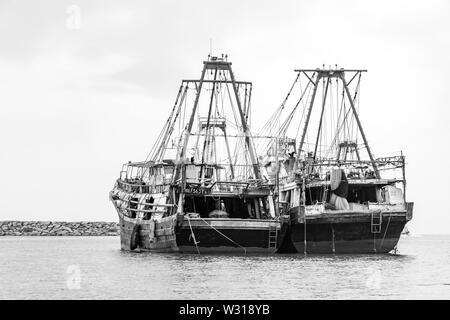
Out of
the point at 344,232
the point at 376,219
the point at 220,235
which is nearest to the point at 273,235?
the point at 220,235

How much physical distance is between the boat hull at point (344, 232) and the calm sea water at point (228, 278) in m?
0.98

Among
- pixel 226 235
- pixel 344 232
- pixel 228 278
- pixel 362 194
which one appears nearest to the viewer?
pixel 228 278

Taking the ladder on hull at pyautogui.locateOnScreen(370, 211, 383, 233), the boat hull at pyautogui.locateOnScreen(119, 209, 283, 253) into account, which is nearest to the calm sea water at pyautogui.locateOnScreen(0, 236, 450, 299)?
the boat hull at pyautogui.locateOnScreen(119, 209, 283, 253)

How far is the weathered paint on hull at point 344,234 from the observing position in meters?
55.0

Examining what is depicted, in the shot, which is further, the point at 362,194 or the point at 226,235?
the point at 362,194

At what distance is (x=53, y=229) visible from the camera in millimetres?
161125

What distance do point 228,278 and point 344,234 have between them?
16.8 metres

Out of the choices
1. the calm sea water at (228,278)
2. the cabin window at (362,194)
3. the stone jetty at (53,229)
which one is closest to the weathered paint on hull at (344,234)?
the calm sea water at (228,278)

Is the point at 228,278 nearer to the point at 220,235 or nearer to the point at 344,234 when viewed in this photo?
the point at 220,235

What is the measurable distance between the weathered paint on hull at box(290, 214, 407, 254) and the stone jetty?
10736 centimetres

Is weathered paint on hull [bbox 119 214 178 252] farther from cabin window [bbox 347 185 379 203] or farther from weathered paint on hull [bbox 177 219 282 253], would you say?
cabin window [bbox 347 185 379 203]

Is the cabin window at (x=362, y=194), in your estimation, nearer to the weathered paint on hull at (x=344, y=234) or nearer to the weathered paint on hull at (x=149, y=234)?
the weathered paint on hull at (x=344, y=234)
